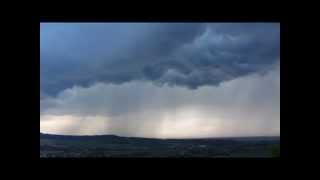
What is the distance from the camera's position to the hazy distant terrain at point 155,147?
113 inches

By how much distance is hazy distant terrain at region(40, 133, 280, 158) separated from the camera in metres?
2.88

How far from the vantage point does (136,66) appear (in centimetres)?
292

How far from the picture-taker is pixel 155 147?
2.89 metres
